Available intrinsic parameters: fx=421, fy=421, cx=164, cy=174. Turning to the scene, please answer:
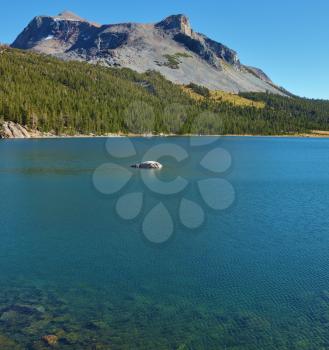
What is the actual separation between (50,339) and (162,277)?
37.4 feet

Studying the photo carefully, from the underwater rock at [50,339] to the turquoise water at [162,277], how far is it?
9.6 inches

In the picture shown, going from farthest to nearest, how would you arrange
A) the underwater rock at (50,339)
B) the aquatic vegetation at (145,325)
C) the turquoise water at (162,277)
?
1. the turquoise water at (162,277)
2. the aquatic vegetation at (145,325)
3. the underwater rock at (50,339)

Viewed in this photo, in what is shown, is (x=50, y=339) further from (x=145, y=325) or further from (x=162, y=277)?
(x=162, y=277)

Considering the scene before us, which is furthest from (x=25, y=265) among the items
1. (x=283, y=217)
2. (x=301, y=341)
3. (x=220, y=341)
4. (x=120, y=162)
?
(x=120, y=162)

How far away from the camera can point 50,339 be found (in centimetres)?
2264

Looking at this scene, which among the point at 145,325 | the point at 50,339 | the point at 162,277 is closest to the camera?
the point at 50,339

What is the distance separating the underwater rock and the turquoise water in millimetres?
244

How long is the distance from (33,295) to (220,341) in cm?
1316

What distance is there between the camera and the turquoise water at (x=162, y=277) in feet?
77.9

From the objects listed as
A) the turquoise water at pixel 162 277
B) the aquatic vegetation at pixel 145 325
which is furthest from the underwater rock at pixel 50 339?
the turquoise water at pixel 162 277

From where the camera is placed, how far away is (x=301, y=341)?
914 inches

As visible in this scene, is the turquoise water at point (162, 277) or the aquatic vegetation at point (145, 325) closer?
the aquatic vegetation at point (145, 325)

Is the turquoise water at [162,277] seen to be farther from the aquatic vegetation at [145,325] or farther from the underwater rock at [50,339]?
the underwater rock at [50,339]

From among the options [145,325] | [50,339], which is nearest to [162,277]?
[145,325]
